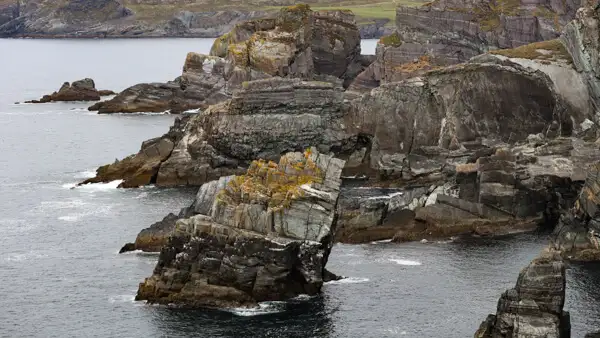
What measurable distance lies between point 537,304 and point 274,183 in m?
31.7

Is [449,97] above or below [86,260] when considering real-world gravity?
above

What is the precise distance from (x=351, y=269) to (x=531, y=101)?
2207 inches

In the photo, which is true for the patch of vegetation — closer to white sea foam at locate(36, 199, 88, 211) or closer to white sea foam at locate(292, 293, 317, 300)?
white sea foam at locate(36, 199, 88, 211)

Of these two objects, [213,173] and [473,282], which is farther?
[213,173]

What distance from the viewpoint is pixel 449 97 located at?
156750 millimetres

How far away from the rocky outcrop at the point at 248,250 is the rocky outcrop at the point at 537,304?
76.8 ft

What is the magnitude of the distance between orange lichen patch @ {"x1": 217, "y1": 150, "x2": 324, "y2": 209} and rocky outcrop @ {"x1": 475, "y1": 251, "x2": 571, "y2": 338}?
26507 millimetres

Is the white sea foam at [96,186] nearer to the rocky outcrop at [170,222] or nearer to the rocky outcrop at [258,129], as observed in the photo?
the rocky outcrop at [258,129]

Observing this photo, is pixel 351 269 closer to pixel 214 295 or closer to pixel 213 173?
A: pixel 214 295

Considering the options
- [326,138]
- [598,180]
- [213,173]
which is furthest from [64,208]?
[598,180]

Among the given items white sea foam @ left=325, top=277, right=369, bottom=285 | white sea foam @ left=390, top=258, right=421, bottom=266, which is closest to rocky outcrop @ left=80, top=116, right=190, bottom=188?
white sea foam @ left=390, top=258, right=421, bottom=266

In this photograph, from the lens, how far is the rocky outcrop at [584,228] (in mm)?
109438

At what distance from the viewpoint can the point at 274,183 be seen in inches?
→ 4016

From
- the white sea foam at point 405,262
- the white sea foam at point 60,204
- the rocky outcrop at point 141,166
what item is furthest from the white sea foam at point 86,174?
the white sea foam at point 405,262
